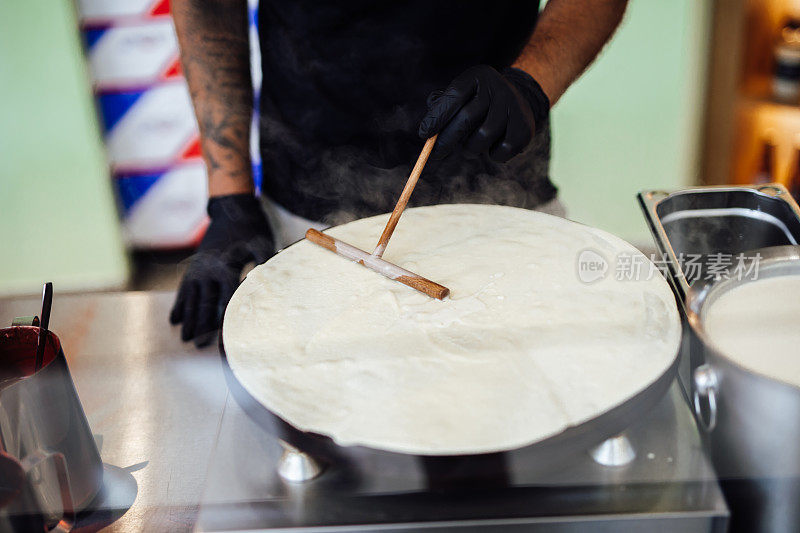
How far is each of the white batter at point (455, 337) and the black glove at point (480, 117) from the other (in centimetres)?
15

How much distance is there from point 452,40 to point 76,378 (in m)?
0.94

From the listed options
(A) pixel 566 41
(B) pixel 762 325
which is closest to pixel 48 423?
(B) pixel 762 325

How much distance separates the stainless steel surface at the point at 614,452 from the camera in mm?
750

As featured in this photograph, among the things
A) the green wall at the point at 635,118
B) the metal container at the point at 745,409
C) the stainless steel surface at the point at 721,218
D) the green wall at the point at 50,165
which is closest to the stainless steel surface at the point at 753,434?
the metal container at the point at 745,409

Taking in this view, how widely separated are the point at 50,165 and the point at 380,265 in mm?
575

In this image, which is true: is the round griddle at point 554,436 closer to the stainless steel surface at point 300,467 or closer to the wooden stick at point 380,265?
the stainless steel surface at point 300,467

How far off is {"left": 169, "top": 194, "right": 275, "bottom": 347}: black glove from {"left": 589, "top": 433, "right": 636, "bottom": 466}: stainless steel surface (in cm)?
71

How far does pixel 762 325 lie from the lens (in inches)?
31.9

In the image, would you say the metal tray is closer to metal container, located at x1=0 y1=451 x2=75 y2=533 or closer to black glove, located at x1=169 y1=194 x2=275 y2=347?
black glove, located at x1=169 y1=194 x2=275 y2=347

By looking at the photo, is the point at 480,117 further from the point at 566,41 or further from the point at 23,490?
the point at 23,490

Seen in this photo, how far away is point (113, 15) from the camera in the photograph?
100cm

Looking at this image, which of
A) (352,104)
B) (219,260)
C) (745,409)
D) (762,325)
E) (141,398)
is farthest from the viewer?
(352,104)

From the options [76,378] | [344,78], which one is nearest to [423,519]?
[76,378]

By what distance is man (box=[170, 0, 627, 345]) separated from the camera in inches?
48.3
